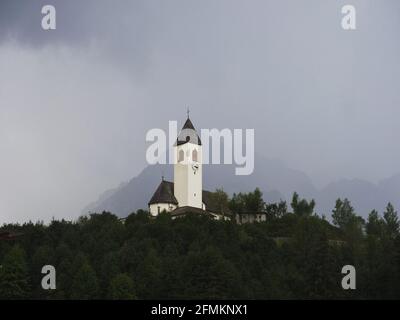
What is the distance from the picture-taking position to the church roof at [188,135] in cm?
8397

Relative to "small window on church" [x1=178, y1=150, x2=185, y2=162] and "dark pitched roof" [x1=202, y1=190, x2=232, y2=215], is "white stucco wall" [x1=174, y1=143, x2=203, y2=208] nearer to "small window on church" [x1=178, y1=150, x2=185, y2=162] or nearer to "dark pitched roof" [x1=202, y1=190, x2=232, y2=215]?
"small window on church" [x1=178, y1=150, x2=185, y2=162]

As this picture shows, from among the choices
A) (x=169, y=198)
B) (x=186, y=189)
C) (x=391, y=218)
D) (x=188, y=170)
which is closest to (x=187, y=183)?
(x=186, y=189)

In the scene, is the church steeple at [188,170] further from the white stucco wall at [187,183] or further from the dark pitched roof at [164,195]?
the dark pitched roof at [164,195]

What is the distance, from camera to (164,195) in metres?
81.2

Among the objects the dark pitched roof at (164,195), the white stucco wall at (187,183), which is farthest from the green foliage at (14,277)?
the white stucco wall at (187,183)

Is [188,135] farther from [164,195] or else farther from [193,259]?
[193,259]

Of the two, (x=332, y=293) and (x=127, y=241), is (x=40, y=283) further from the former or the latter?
(x=332, y=293)

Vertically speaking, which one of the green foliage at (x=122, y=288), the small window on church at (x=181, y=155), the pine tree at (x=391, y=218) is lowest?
the green foliage at (x=122, y=288)

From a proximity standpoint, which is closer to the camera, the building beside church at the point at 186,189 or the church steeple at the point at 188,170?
the building beside church at the point at 186,189

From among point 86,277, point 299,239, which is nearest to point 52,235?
point 86,277

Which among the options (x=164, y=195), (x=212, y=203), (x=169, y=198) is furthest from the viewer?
(x=212, y=203)

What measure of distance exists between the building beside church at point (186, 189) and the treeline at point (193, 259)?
8138 millimetres

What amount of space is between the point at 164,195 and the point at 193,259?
2439cm

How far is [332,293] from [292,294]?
2.99m
